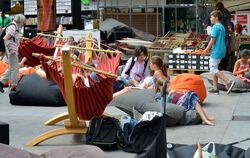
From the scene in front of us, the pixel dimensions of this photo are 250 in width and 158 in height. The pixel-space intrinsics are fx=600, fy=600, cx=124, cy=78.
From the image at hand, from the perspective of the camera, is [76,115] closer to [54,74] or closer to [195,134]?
[54,74]

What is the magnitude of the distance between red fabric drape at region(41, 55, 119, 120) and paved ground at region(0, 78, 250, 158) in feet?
1.57

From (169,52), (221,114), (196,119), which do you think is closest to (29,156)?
(196,119)

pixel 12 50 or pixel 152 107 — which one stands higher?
pixel 12 50

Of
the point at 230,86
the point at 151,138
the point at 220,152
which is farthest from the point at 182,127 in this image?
the point at 230,86

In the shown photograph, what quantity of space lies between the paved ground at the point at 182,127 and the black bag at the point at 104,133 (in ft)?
0.49

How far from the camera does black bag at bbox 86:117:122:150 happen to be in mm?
7457

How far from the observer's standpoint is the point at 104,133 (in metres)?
7.55

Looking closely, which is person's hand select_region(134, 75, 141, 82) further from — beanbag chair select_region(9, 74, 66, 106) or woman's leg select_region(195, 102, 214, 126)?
woman's leg select_region(195, 102, 214, 126)

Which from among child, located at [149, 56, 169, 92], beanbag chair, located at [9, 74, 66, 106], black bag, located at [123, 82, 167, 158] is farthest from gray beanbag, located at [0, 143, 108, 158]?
beanbag chair, located at [9, 74, 66, 106]

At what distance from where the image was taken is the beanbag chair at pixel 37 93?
1100cm

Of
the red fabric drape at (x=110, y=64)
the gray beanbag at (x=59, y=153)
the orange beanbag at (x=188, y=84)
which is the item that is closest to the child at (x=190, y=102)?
the orange beanbag at (x=188, y=84)

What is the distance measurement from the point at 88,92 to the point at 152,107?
1592mm

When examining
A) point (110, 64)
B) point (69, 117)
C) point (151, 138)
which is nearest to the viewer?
point (151, 138)

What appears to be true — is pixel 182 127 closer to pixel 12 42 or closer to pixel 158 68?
pixel 158 68
